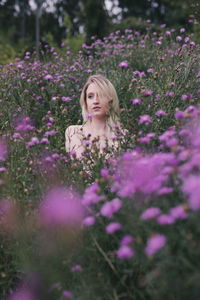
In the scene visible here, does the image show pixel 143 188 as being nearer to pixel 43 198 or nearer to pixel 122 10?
pixel 43 198

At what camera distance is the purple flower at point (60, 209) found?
168 cm

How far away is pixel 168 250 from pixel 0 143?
168cm

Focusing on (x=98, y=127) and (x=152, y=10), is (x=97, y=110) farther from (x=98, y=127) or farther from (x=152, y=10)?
(x=152, y=10)

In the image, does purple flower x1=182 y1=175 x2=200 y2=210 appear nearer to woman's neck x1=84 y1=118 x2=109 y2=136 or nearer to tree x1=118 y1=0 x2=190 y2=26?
woman's neck x1=84 y1=118 x2=109 y2=136

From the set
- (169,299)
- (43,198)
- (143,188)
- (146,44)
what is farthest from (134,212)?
(146,44)

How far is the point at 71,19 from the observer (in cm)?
1697

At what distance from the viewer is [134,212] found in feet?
4.75

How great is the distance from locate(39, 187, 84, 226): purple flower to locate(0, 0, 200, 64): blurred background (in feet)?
24.0

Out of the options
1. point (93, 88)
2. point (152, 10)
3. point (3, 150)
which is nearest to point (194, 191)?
point (3, 150)

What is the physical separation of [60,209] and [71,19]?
1704 cm

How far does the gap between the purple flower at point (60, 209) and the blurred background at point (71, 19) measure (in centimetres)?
731

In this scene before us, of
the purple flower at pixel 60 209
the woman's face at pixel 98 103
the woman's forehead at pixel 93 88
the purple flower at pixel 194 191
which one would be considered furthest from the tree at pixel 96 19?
the purple flower at pixel 194 191

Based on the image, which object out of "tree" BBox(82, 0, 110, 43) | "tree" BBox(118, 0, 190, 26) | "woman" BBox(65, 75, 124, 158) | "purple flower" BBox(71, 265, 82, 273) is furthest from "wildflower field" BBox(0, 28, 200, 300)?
"tree" BBox(118, 0, 190, 26)

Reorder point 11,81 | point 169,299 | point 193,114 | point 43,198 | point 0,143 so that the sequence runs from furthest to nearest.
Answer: point 11,81, point 0,143, point 43,198, point 193,114, point 169,299
